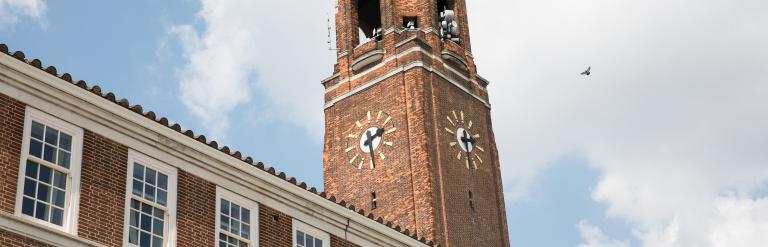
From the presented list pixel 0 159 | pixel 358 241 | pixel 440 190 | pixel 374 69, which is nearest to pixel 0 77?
pixel 0 159

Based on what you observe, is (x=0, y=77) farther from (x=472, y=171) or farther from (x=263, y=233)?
(x=472, y=171)

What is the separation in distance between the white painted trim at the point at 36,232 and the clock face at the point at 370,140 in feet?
82.2

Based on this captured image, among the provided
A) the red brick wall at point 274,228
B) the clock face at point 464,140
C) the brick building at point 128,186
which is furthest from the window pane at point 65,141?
the clock face at point 464,140

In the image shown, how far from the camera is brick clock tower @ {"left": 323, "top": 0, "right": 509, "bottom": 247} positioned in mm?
41656

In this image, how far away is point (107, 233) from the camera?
63.3ft

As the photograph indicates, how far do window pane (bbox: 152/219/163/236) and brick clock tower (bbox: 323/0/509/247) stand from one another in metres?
20.5

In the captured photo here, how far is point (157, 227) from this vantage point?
65.8 feet

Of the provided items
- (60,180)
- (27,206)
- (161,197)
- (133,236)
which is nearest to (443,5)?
(161,197)

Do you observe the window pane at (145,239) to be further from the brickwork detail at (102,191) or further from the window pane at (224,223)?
the window pane at (224,223)

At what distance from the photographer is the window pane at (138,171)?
20219mm

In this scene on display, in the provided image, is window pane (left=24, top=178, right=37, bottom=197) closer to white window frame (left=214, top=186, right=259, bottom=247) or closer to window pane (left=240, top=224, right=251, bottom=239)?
white window frame (left=214, top=186, right=259, bottom=247)

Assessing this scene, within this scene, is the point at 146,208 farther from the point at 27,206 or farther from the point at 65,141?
the point at 27,206

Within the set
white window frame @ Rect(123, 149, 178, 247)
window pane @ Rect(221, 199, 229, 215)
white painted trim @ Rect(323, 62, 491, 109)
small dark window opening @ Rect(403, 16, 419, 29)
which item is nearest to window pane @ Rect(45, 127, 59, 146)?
white window frame @ Rect(123, 149, 178, 247)

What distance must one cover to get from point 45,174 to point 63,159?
0.43m
